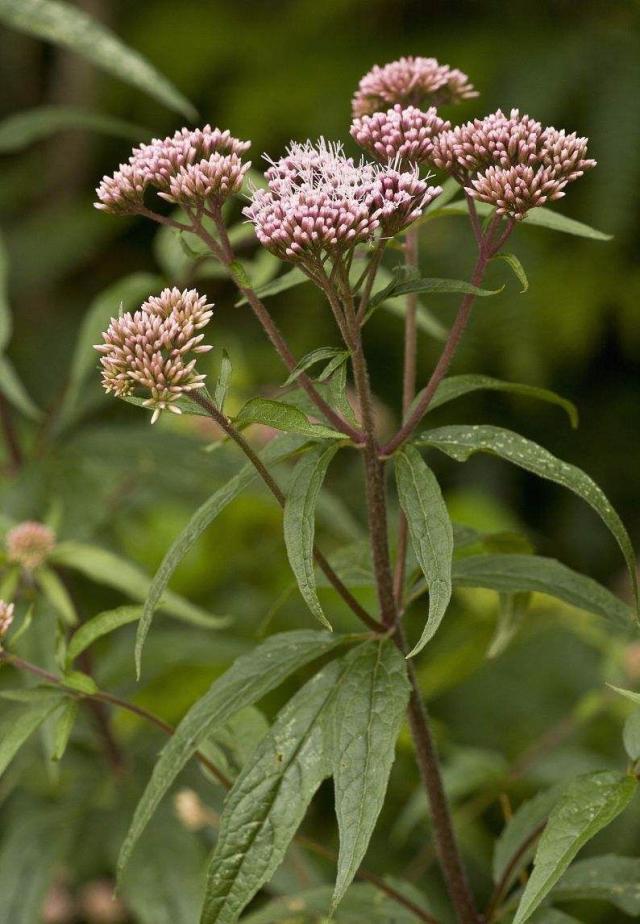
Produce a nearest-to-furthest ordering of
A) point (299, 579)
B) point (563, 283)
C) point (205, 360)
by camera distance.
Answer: point (299, 579), point (205, 360), point (563, 283)

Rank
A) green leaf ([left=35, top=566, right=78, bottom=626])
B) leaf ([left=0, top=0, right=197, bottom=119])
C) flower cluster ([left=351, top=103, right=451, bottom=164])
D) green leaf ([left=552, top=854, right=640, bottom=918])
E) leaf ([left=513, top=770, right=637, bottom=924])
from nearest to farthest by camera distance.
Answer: leaf ([left=513, top=770, right=637, bottom=924]) < flower cluster ([left=351, top=103, right=451, bottom=164]) < green leaf ([left=552, top=854, right=640, bottom=918]) < green leaf ([left=35, top=566, right=78, bottom=626]) < leaf ([left=0, top=0, right=197, bottom=119])

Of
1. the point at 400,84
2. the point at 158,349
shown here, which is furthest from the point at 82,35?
the point at 158,349

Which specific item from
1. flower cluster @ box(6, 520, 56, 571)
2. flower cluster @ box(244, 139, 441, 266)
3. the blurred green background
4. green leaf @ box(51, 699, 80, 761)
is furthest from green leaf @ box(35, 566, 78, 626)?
the blurred green background

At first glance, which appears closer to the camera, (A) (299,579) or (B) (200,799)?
(A) (299,579)

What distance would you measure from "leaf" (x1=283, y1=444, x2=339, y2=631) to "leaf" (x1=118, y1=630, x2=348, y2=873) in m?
0.09

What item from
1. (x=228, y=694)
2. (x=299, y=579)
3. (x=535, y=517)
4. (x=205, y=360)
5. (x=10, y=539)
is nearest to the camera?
(x=299, y=579)

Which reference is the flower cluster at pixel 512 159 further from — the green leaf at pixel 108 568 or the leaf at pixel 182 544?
the green leaf at pixel 108 568

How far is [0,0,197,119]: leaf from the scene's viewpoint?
140 cm

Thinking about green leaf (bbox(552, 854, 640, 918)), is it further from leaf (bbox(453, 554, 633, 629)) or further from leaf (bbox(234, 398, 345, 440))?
leaf (bbox(234, 398, 345, 440))

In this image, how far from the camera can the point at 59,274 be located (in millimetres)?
3471

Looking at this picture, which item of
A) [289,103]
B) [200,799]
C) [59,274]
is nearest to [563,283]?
[289,103]

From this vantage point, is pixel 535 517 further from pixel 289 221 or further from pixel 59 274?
pixel 289 221

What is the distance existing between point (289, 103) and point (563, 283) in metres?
0.96

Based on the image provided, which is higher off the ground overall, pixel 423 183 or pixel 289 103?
pixel 289 103
